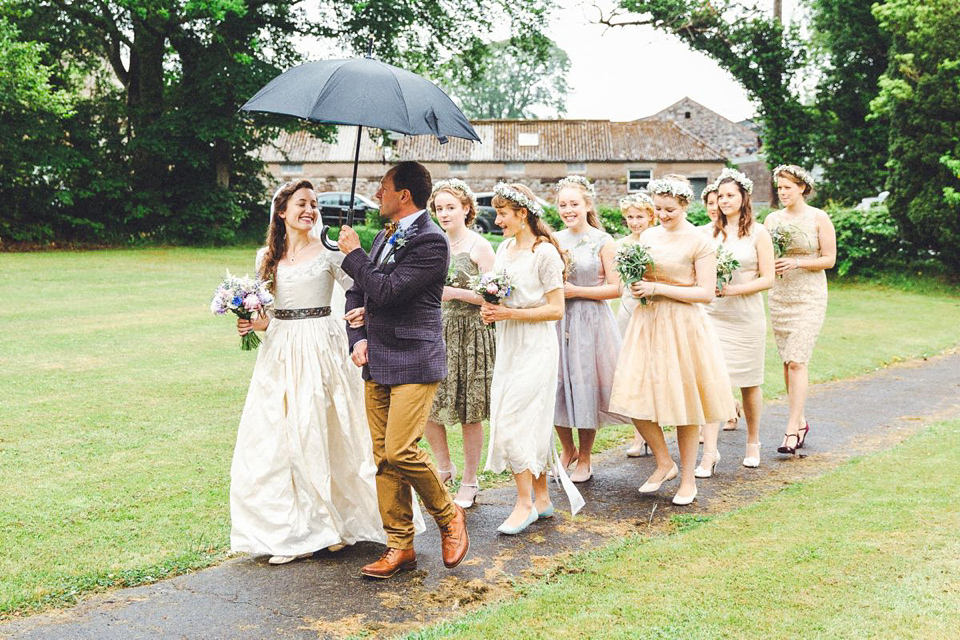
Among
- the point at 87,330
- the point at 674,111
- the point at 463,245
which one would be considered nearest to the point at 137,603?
the point at 463,245

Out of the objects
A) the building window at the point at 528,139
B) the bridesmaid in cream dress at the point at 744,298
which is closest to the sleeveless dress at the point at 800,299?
the bridesmaid in cream dress at the point at 744,298

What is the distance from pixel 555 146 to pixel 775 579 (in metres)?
48.8

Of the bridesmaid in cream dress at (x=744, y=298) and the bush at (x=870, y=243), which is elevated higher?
the bush at (x=870, y=243)

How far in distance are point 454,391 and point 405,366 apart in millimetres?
1726

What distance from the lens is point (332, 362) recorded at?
18.0ft

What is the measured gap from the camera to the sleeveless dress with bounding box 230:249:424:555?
5289mm

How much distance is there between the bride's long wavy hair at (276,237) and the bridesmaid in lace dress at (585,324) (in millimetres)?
2159

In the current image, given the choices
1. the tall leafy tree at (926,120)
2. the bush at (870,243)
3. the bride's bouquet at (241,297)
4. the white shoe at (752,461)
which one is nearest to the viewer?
the bride's bouquet at (241,297)

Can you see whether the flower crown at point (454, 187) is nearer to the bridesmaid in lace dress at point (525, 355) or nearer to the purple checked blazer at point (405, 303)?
the bridesmaid in lace dress at point (525, 355)

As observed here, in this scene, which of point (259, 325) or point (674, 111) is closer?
point (259, 325)

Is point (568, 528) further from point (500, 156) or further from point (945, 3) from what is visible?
point (500, 156)

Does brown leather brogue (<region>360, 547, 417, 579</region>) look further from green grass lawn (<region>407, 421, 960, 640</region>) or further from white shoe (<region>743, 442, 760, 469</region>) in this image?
white shoe (<region>743, 442, 760, 469</region>)

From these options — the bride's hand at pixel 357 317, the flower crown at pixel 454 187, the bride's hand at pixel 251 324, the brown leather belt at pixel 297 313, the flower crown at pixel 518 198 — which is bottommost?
the bride's hand at pixel 251 324

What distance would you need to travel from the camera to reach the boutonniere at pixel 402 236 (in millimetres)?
4836
